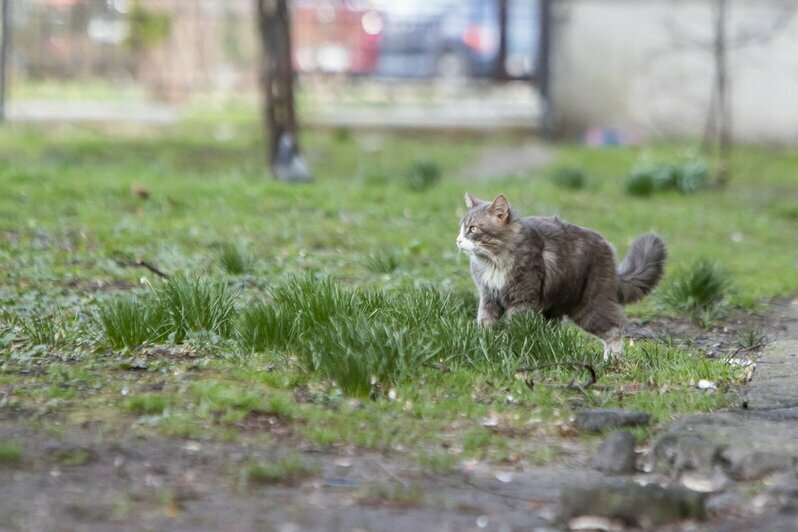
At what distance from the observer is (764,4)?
17.8 m

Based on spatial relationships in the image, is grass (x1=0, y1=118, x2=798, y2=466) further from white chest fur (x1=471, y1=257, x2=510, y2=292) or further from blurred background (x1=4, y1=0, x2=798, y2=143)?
blurred background (x1=4, y1=0, x2=798, y2=143)

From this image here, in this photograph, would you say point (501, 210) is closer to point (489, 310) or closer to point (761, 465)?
point (489, 310)

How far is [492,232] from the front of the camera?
248 inches

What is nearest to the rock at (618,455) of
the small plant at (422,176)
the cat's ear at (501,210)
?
the cat's ear at (501,210)

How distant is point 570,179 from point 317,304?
6.83m

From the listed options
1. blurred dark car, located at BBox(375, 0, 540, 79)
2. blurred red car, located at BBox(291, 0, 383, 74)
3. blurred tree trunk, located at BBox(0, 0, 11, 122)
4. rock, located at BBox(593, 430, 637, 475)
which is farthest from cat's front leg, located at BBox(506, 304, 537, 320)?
blurred red car, located at BBox(291, 0, 383, 74)

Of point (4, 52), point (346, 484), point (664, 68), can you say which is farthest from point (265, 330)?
point (664, 68)

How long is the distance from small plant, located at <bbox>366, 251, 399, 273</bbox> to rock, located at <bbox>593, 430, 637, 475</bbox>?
3.72 m

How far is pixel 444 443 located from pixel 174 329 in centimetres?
173

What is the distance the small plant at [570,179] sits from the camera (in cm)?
1255

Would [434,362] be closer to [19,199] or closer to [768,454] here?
[768,454]

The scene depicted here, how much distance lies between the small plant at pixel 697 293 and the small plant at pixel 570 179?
469cm

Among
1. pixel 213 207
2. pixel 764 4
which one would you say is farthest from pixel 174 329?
pixel 764 4

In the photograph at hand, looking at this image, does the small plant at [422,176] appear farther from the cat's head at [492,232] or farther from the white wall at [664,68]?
the white wall at [664,68]
